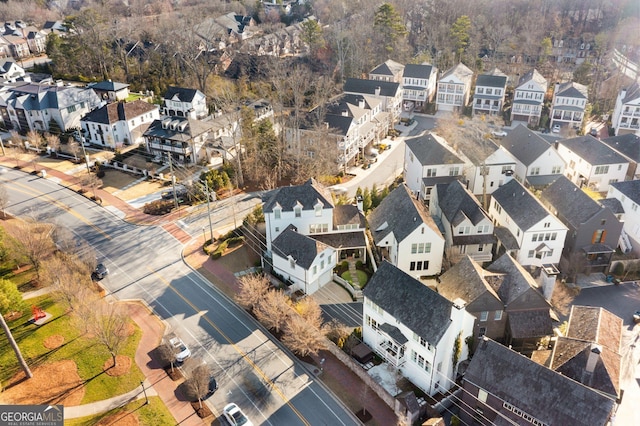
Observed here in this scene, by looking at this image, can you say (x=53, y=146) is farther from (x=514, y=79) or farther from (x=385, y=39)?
(x=514, y=79)

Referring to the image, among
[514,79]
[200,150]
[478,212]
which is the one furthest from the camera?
[514,79]

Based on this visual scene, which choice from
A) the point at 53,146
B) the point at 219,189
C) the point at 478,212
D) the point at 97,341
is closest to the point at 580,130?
the point at 478,212

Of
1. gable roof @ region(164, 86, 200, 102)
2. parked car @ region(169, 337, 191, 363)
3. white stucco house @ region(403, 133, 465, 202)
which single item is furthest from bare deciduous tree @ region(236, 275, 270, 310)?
gable roof @ region(164, 86, 200, 102)

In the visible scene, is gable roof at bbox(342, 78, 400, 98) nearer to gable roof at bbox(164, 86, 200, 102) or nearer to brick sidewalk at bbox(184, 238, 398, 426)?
gable roof at bbox(164, 86, 200, 102)

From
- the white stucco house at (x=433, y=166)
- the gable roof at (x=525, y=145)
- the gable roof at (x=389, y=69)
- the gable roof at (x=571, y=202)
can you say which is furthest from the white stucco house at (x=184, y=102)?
the gable roof at (x=571, y=202)

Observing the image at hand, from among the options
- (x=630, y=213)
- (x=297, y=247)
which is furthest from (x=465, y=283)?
(x=630, y=213)
